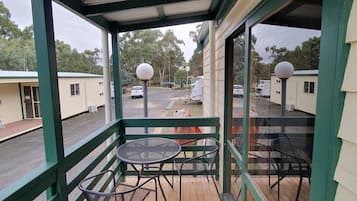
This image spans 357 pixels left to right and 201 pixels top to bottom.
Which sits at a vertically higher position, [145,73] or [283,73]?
[145,73]

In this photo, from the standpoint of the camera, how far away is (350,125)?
0.61 m

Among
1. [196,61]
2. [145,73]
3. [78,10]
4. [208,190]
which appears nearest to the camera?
[78,10]

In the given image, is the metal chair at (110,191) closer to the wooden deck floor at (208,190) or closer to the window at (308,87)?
the wooden deck floor at (208,190)

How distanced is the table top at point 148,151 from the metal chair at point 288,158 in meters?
1.15

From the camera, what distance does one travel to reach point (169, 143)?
8.98ft

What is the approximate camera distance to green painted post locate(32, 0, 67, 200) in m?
1.45

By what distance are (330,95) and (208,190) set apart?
8.58ft

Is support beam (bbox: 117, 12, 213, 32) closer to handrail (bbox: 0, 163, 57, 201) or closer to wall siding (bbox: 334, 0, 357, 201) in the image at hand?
handrail (bbox: 0, 163, 57, 201)

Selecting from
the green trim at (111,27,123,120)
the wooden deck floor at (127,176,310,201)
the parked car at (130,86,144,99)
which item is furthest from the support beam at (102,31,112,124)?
the wooden deck floor at (127,176,310,201)

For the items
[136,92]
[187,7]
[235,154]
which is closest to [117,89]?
[136,92]

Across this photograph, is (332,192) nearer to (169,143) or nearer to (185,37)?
(169,143)

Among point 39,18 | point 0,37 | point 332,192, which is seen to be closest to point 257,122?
point 332,192

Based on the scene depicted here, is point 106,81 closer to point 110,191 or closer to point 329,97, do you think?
point 110,191

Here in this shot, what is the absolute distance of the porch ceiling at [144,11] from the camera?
212 centimetres
